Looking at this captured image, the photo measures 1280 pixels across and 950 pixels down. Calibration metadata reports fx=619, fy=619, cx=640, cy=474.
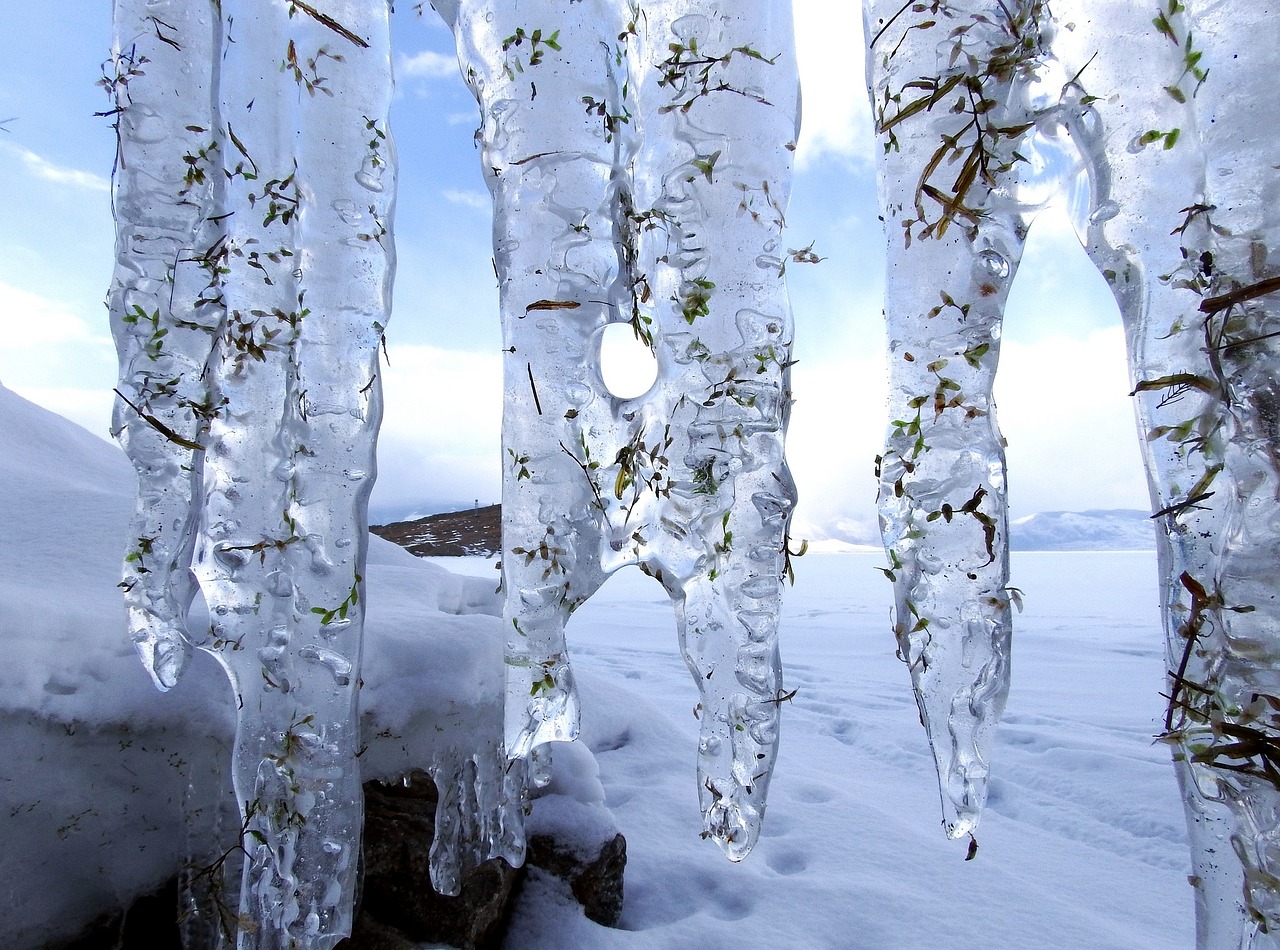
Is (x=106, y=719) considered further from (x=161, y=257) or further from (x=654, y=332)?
(x=654, y=332)

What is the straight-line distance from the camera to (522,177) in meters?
1.80

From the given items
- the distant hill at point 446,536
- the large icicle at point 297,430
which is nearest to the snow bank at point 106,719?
the large icicle at point 297,430

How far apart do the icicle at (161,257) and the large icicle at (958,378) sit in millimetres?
2059

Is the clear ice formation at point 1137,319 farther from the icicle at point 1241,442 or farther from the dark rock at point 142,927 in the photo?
the dark rock at point 142,927

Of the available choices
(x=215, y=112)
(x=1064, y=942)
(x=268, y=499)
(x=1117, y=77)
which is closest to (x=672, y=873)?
(x=1064, y=942)

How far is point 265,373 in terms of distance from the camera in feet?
6.00

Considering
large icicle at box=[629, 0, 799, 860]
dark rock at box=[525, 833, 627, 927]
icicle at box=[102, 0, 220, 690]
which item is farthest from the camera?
dark rock at box=[525, 833, 627, 927]

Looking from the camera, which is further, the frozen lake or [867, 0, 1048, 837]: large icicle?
the frozen lake

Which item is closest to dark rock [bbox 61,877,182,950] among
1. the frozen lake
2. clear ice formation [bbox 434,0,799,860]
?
the frozen lake

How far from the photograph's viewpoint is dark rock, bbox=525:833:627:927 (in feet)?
6.96

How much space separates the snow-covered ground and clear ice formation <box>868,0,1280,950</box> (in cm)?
104

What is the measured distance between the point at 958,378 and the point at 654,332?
0.78 metres

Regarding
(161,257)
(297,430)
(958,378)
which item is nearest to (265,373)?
(297,430)

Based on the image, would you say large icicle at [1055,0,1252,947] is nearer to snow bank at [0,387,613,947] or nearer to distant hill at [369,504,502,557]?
snow bank at [0,387,613,947]
